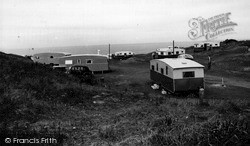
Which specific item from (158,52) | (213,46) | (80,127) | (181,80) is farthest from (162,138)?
(213,46)

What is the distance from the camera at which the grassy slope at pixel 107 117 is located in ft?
25.7

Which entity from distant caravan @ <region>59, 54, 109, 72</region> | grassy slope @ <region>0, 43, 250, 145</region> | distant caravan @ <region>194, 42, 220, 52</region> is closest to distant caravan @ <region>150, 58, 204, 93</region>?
grassy slope @ <region>0, 43, 250, 145</region>

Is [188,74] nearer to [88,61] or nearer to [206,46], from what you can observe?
[88,61]

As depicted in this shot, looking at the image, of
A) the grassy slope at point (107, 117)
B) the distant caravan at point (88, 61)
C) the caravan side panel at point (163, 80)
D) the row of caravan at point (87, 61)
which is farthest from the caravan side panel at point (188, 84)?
the row of caravan at point (87, 61)

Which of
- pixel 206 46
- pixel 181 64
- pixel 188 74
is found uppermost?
pixel 206 46

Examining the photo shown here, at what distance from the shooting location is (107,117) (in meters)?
12.1

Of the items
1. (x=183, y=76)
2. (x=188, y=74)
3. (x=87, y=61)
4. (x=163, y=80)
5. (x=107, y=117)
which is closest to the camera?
(x=107, y=117)

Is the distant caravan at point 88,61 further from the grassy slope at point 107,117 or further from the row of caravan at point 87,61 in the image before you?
the grassy slope at point 107,117

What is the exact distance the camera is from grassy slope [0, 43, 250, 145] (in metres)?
7.85

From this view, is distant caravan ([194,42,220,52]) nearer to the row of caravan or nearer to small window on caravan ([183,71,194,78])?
the row of caravan

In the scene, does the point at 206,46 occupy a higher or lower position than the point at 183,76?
higher

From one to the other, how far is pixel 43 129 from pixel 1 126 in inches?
80.6

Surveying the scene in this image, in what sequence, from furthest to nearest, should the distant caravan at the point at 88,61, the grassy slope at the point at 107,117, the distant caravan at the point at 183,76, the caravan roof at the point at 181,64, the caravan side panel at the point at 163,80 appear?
the distant caravan at the point at 88,61, the caravan side panel at the point at 163,80, the caravan roof at the point at 181,64, the distant caravan at the point at 183,76, the grassy slope at the point at 107,117

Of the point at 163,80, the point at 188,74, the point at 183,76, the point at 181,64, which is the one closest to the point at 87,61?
the point at 163,80
